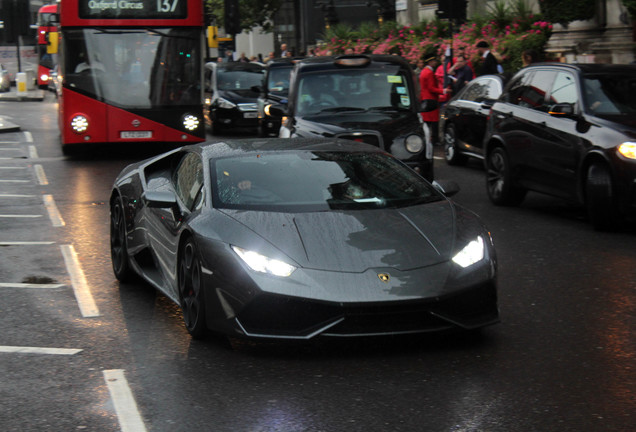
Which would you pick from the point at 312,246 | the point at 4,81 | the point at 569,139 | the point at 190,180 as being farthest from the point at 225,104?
the point at 4,81

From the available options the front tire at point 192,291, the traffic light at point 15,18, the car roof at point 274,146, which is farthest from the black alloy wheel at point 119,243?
the traffic light at point 15,18

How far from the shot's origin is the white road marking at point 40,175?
55.2 ft

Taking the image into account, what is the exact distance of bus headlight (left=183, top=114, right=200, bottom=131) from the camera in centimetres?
2031

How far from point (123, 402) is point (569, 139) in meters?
7.45

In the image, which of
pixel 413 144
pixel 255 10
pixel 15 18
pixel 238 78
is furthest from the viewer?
pixel 255 10

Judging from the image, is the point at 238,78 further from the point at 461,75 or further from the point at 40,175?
the point at 40,175

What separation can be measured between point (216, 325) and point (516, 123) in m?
7.37

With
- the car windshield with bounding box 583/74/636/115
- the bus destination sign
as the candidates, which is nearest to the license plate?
the bus destination sign

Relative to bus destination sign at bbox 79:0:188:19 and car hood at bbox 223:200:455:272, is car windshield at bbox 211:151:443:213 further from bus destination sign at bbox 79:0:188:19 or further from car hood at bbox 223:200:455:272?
bus destination sign at bbox 79:0:188:19

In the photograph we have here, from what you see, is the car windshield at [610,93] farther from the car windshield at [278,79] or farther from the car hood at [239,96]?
the car hood at [239,96]

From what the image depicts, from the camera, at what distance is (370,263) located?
627 centimetres

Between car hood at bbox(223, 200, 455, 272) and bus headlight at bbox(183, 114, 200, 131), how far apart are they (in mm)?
13670

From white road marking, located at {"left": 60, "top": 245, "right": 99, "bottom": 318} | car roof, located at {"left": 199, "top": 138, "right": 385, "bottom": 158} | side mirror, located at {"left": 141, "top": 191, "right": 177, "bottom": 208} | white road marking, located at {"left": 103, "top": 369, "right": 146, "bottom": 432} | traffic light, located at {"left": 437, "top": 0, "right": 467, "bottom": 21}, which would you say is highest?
traffic light, located at {"left": 437, "top": 0, "right": 467, "bottom": 21}

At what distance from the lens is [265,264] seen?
621cm
